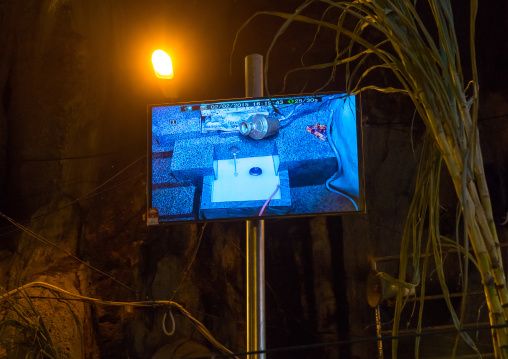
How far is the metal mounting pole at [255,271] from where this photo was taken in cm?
258

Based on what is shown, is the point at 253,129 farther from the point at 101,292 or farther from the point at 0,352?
the point at 0,352

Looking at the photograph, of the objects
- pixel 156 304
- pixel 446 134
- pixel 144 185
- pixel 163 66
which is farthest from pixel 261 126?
pixel 446 134

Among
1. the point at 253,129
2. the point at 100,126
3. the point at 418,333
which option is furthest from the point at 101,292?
the point at 418,333

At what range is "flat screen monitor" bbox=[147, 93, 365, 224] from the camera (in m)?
2.80

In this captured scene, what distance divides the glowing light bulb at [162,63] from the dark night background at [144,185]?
935 mm

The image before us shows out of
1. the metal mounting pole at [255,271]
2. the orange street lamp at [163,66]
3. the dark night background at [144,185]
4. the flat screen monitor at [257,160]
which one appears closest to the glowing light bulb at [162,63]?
the orange street lamp at [163,66]

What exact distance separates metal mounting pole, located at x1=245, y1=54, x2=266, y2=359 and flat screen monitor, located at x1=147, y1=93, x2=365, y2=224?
86 mm

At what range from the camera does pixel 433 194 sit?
81 centimetres

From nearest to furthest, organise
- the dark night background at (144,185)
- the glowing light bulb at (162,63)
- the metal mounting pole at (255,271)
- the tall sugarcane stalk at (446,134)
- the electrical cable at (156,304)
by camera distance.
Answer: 1. the tall sugarcane stalk at (446,134)
2. the metal mounting pole at (255,271)
3. the glowing light bulb at (162,63)
4. the electrical cable at (156,304)
5. the dark night background at (144,185)

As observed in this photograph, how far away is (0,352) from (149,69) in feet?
8.24

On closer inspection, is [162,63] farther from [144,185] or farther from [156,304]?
[156,304]

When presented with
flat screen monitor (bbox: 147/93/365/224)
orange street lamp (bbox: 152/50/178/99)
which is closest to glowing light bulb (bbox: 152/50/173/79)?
orange street lamp (bbox: 152/50/178/99)

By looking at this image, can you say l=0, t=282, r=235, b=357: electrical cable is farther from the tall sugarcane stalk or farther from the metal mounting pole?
the tall sugarcane stalk

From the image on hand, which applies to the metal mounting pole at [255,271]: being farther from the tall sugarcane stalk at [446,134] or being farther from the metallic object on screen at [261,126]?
the tall sugarcane stalk at [446,134]
